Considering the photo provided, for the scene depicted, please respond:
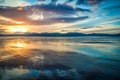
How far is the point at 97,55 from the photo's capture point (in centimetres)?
613

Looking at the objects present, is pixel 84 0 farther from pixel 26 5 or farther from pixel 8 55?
pixel 8 55

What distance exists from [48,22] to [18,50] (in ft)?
4.42

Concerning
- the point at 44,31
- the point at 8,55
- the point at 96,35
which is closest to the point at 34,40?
the point at 44,31

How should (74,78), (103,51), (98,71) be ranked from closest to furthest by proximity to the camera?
(74,78) < (98,71) < (103,51)

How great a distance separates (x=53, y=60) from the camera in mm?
5562

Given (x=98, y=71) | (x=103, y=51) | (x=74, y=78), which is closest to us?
(x=74, y=78)

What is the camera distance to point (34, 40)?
6195 millimetres

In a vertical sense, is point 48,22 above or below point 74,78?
above

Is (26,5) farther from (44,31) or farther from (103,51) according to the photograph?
(103,51)

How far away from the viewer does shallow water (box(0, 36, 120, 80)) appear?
15.2 ft

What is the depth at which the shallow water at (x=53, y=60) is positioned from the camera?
4.64 metres

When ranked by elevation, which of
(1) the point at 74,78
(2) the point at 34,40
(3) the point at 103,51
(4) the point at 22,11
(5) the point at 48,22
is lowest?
(1) the point at 74,78

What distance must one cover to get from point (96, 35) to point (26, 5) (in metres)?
2.47

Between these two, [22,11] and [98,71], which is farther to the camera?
[22,11]
